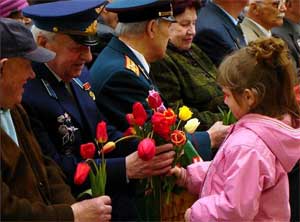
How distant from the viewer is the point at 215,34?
12.5 feet

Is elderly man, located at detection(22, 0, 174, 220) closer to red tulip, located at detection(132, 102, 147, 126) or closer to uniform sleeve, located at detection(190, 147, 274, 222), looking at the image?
red tulip, located at detection(132, 102, 147, 126)

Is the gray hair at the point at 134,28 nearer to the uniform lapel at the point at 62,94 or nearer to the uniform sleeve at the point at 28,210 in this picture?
the uniform lapel at the point at 62,94

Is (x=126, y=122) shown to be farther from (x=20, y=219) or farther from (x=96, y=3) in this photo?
(x=20, y=219)

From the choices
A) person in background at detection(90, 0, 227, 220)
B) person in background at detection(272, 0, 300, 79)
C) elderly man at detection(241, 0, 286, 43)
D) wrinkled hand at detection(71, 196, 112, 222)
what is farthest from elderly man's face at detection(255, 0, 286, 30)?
wrinkled hand at detection(71, 196, 112, 222)

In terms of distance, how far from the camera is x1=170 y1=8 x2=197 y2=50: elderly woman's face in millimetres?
3531

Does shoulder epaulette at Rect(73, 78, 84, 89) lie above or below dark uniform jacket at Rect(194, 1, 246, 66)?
above

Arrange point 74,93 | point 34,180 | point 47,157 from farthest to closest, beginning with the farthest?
point 74,93 → point 47,157 → point 34,180

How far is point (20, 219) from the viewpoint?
218cm

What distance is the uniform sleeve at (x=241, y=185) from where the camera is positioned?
2328 mm

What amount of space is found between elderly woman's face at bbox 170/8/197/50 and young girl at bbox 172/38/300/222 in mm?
1072

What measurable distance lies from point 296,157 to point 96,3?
1.10 metres

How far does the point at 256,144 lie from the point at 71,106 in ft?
2.65

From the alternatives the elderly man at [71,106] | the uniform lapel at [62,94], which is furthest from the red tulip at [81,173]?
the uniform lapel at [62,94]

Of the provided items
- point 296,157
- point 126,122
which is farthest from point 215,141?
point 296,157
